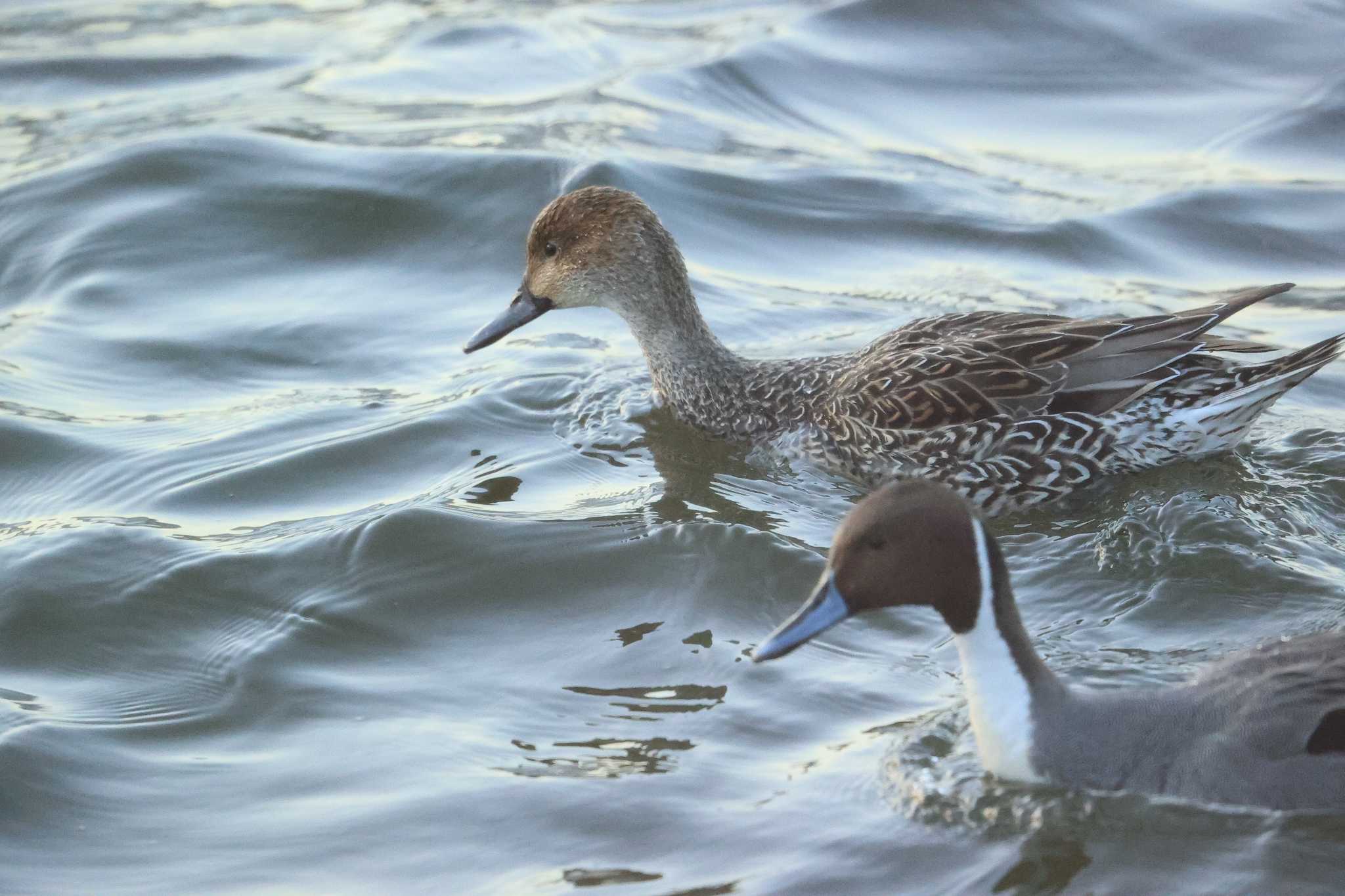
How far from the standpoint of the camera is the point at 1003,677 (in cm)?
486

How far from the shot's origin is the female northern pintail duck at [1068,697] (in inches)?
186

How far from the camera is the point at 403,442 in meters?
7.83

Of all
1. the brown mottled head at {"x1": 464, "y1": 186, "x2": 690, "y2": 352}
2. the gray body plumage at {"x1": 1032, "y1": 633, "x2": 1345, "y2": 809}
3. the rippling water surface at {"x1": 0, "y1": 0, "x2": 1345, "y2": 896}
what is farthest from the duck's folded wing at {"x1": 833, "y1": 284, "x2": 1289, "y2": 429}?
the gray body plumage at {"x1": 1032, "y1": 633, "x2": 1345, "y2": 809}

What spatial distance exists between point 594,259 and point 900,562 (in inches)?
138

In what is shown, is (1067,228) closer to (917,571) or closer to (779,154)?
(779,154)

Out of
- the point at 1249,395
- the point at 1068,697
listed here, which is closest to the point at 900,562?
the point at 1068,697

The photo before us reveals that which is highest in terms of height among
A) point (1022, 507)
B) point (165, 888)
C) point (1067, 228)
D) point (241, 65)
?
point (241, 65)

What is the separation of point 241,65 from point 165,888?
27.8ft

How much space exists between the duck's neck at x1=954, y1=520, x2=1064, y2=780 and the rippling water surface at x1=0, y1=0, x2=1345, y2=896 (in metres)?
0.19

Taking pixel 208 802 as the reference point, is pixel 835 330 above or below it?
above

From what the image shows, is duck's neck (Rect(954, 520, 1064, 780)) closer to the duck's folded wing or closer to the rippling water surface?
the rippling water surface

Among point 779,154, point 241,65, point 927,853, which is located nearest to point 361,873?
point 927,853

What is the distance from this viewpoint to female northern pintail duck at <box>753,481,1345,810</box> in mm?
4727

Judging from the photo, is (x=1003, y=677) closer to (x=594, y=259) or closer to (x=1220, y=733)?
(x=1220, y=733)
